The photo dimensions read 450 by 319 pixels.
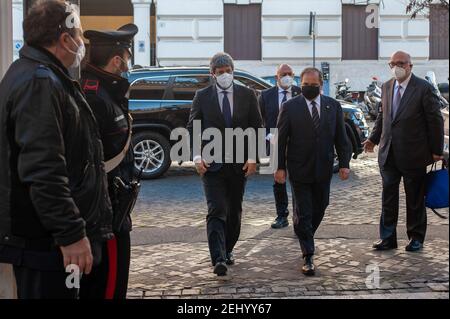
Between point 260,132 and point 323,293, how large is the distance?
1.97 meters

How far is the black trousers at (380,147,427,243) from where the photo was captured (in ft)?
22.5

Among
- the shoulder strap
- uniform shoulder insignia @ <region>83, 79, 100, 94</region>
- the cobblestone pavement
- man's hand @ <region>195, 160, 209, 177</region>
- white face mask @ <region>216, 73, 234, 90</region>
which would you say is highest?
white face mask @ <region>216, 73, 234, 90</region>

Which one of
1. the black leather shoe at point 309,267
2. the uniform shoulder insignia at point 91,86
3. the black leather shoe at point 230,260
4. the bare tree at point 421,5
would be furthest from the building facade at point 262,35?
the uniform shoulder insignia at point 91,86

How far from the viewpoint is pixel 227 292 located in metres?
5.70

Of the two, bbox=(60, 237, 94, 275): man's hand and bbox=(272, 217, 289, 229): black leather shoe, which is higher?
bbox=(60, 237, 94, 275): man's hand

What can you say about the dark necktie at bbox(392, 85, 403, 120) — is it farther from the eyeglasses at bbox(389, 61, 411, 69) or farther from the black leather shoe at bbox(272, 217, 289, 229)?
the black leather shoe at bbox(272, 217, 289, 229)

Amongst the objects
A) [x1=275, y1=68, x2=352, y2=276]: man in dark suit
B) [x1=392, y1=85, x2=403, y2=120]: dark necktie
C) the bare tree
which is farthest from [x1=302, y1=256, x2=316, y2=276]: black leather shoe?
the bare tree

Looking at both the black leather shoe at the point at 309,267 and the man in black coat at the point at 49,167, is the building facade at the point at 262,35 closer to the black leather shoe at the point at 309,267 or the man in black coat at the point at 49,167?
the black leather shoe at the point at 309,267

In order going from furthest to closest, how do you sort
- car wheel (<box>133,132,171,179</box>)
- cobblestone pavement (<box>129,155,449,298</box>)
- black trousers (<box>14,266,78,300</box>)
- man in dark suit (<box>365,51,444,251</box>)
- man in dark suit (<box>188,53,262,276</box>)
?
car wheel (<box>133,132,171,179</box>)
man in dark suit (<box>365,51,444,251</box>)
man in dark suit (<box>188,53,262,276</box>)
cobblestone pavement (<box>129,155,449,298</box>)
black trousers (<box>14,266,78,300</box>)

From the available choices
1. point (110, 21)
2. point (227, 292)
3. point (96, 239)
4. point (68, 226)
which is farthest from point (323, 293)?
point (110, 21)

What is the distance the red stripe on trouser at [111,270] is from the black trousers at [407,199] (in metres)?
3.60

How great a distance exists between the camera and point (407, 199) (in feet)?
22.8

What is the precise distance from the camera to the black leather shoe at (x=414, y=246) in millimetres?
6895

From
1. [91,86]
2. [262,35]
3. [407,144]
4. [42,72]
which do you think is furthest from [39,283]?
[262,35]
